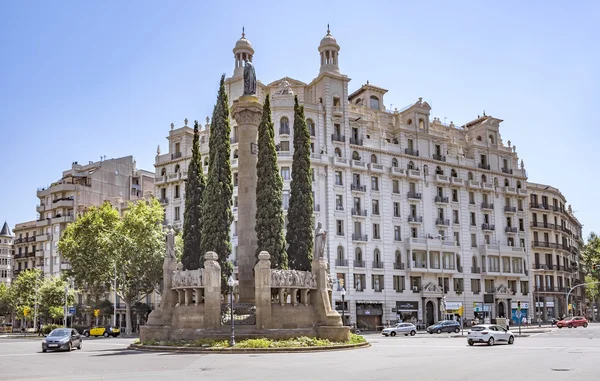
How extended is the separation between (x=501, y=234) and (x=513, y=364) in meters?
60.1

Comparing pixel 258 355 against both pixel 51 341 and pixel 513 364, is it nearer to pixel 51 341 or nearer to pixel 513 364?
pixel 513 364

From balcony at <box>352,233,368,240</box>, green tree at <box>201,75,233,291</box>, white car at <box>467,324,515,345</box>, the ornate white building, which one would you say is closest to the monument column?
green tree at <box>201,75,233,291</box>

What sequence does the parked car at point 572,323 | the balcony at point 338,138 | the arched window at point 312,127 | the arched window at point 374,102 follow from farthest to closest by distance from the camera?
the arched window at point 374,102 → the balcony at point 338,138 → the arched window at point 312,127 → the parked car at point 572,323

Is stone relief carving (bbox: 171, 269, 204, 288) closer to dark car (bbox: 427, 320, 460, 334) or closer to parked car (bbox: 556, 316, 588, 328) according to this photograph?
dark car (bbox: 427, 320, 460, 334)

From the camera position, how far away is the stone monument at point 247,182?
119ft

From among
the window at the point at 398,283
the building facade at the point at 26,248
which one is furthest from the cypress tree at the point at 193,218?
the building facade at the point at 26,248

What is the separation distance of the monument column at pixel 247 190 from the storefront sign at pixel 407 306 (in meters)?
36.1

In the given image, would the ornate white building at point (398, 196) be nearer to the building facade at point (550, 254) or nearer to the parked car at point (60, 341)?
the building facade at point (550, 254)

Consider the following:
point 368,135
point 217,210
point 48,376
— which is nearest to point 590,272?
point 368,135

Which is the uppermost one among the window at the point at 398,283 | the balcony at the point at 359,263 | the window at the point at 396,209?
the window at the point at 396,209

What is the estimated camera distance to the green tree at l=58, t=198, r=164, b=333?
194ft

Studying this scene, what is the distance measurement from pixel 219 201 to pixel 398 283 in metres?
37.0

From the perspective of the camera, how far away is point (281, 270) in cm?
3353

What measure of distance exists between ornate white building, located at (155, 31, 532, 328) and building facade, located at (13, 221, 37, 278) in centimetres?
3340
